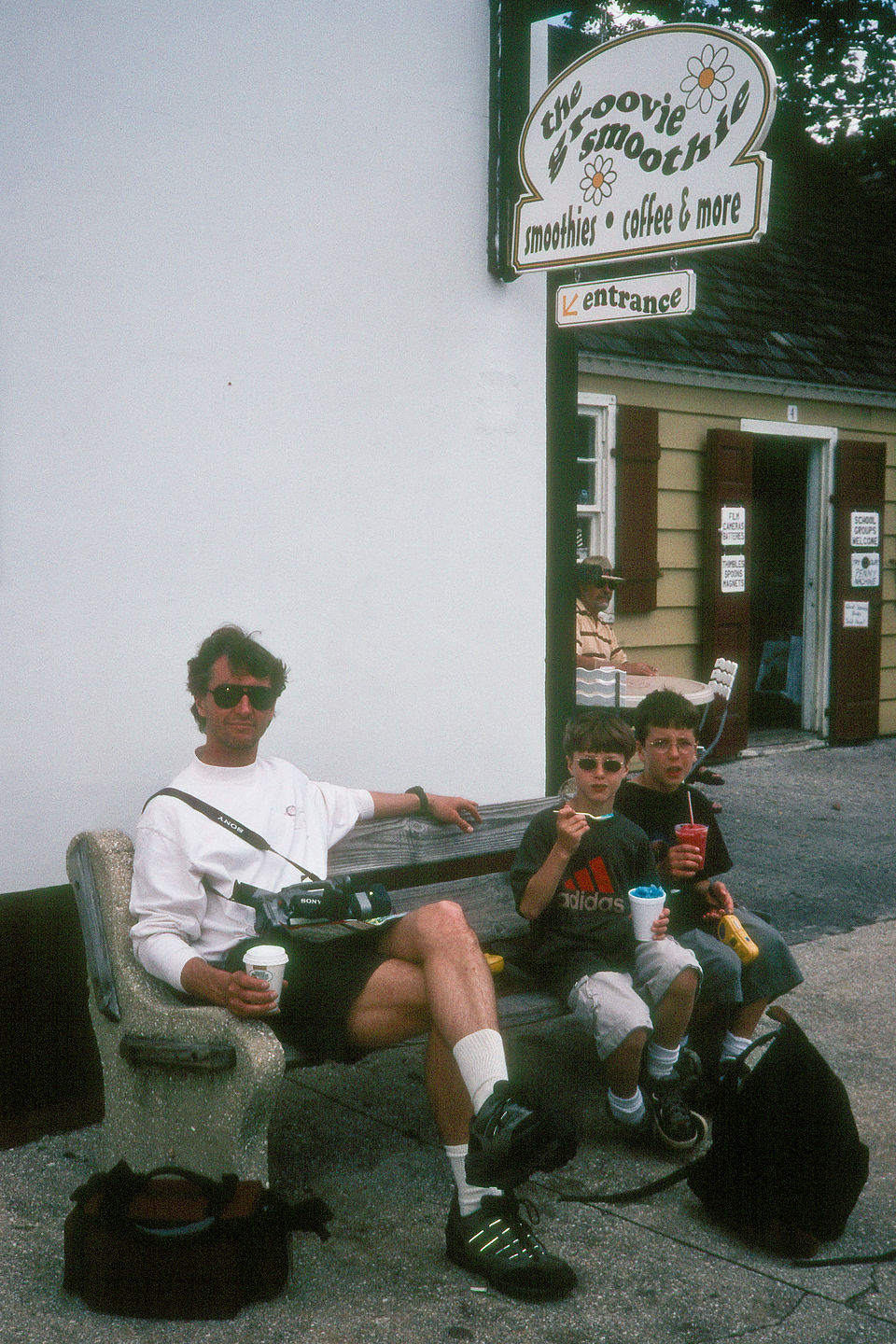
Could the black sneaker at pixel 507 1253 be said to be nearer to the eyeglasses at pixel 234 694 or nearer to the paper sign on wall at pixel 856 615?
the eyeglasses at pixel 234 694

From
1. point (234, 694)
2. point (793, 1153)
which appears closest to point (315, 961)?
point (234, 694)

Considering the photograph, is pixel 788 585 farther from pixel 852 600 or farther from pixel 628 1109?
pixel 628 1109

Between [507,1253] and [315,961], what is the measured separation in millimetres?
797

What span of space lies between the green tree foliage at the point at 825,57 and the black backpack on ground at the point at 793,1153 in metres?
16.4

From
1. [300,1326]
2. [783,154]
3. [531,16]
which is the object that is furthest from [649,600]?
[783,154]

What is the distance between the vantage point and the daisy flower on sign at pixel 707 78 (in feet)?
11.9

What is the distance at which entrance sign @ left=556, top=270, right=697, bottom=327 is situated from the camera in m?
3.97

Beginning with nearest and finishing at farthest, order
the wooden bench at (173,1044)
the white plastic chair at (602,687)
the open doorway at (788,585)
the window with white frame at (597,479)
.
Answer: the wooden bench at (173,1044), the white plastic chair at (602,687), the window with white frame at (597,479), the open doorway at (788,585)

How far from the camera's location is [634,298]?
401cm

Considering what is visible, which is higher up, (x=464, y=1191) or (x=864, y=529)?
(x=864, y=529)

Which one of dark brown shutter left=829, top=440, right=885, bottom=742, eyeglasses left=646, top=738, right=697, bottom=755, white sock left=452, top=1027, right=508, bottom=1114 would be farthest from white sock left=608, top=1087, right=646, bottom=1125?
dark brown shutter left=829, top=440, right=885, bottom=742

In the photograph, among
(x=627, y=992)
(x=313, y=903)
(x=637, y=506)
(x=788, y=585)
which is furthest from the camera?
(x=788, y=585)

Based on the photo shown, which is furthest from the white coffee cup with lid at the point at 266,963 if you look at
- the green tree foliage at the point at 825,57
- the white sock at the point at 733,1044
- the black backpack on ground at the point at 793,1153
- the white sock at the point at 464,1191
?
the green tree foliage at the point at 825,57

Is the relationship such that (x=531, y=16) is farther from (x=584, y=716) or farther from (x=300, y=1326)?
(x=300, y=1326)
